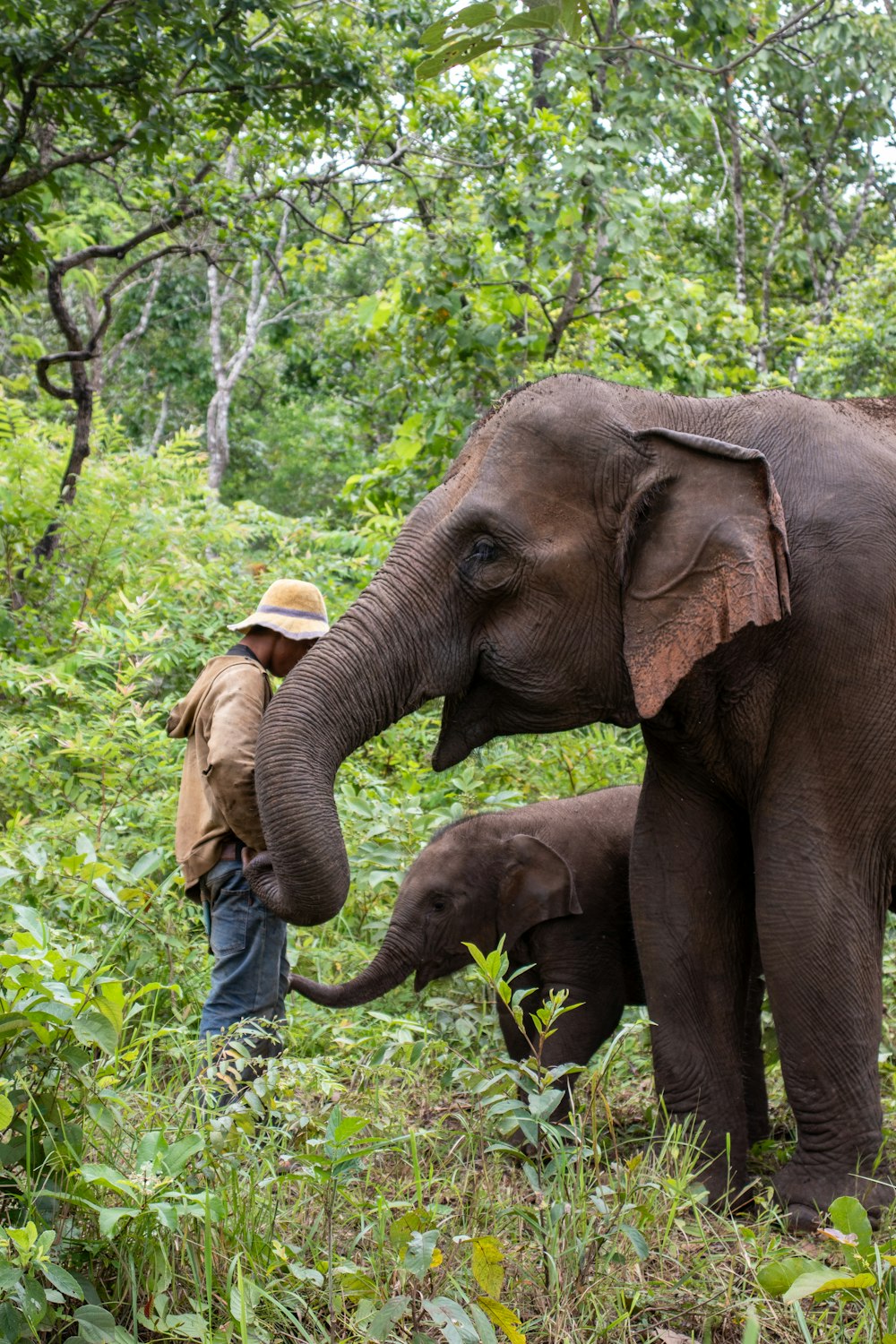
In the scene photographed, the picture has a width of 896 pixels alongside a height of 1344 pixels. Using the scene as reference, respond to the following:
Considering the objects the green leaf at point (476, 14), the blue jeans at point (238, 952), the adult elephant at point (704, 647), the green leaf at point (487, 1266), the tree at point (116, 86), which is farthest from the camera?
the tree at point (116, 86)

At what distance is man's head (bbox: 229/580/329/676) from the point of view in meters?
4.86

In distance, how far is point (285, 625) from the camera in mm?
4863

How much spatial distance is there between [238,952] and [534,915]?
118cm

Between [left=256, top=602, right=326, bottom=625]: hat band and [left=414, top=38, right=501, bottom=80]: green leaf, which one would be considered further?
[left=256, top=602, right=326, bottom=625]: hat band

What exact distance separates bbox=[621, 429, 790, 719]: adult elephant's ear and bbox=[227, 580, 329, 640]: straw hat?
1.29 meters

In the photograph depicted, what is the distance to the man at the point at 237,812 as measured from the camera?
15.2ft

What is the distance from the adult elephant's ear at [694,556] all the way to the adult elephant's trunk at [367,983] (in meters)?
1.84

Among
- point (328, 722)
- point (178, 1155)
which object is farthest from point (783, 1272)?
point (328, 722)

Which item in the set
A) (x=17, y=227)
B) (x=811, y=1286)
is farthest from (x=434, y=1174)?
(x=17, y=227)

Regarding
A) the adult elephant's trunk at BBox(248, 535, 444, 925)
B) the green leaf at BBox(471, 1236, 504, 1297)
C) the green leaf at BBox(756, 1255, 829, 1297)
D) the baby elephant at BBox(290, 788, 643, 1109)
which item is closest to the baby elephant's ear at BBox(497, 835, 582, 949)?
the baby elephant at BBox(290, 788, 643, 1109)

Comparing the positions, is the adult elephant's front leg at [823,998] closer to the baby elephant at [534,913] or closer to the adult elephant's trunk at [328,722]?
the adult elephant's trunk at [328,722]

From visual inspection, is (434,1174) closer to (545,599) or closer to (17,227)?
(545,599)

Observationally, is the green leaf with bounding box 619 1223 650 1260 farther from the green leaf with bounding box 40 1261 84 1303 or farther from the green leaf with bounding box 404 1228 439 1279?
the green leaf with bounding box 40 1261 84 1303

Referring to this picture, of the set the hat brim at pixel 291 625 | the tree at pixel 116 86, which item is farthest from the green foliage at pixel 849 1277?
the tree at pixel 116 86
